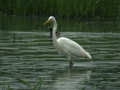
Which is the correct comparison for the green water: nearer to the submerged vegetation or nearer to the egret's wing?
the egret's wing

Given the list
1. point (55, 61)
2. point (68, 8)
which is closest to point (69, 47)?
point (55, 61)

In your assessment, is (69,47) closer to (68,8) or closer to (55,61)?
(55,61)

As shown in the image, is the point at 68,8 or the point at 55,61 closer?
the point at 55,61

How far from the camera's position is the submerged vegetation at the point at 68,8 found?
29891 mm

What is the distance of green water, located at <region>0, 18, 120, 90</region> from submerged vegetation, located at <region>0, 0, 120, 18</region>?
145 inches

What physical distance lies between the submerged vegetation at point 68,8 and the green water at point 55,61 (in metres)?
3.68

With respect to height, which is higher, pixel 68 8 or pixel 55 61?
pixel 68 8

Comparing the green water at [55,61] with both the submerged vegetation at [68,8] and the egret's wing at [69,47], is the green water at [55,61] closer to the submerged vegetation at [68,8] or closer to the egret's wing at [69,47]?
the egret's wing at [69,47]

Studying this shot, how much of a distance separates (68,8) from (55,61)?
13.7m

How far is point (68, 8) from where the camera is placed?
30.0 meters

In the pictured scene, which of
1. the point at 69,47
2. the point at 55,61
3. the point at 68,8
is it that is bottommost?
the point at 55,61

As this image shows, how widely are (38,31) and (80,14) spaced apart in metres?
5.16

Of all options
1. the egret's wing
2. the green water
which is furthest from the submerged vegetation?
the egret's wing

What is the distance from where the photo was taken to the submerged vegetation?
29.9 meters
